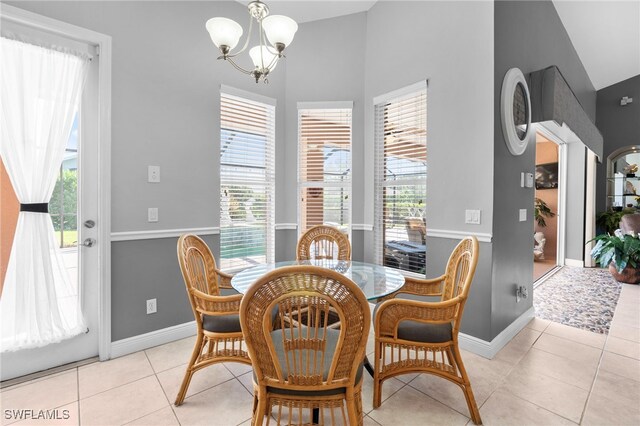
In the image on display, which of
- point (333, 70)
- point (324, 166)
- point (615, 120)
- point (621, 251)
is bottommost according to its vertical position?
point (621, 251)

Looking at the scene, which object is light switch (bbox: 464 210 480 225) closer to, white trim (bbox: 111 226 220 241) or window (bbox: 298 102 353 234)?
window (bbox: 298 102 353 234)

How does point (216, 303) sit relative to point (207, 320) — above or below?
above

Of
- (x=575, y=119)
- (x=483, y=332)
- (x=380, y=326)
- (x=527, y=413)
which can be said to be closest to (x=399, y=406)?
(x=380, y=326)

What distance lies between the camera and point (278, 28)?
1.70 meters

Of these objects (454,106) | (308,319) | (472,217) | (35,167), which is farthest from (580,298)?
(35,167)

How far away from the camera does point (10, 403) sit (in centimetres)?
177

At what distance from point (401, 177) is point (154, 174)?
234 cm

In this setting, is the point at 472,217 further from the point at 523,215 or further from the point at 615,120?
the point at 615,120

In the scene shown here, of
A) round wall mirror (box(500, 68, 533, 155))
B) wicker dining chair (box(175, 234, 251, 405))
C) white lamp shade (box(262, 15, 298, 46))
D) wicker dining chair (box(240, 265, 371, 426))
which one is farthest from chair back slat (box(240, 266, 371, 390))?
round wall mirror (box(500, 68, 533, 155))

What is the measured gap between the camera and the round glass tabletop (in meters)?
1.77

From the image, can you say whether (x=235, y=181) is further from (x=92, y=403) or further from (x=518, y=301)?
(x=518, y=301)

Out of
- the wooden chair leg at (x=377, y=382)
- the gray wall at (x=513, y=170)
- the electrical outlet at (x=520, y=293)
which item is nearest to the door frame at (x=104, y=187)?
the wooden chair leg at (x=377, y=382)

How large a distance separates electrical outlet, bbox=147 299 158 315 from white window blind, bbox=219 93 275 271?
26.6 inches

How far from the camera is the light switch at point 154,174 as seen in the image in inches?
96.0
